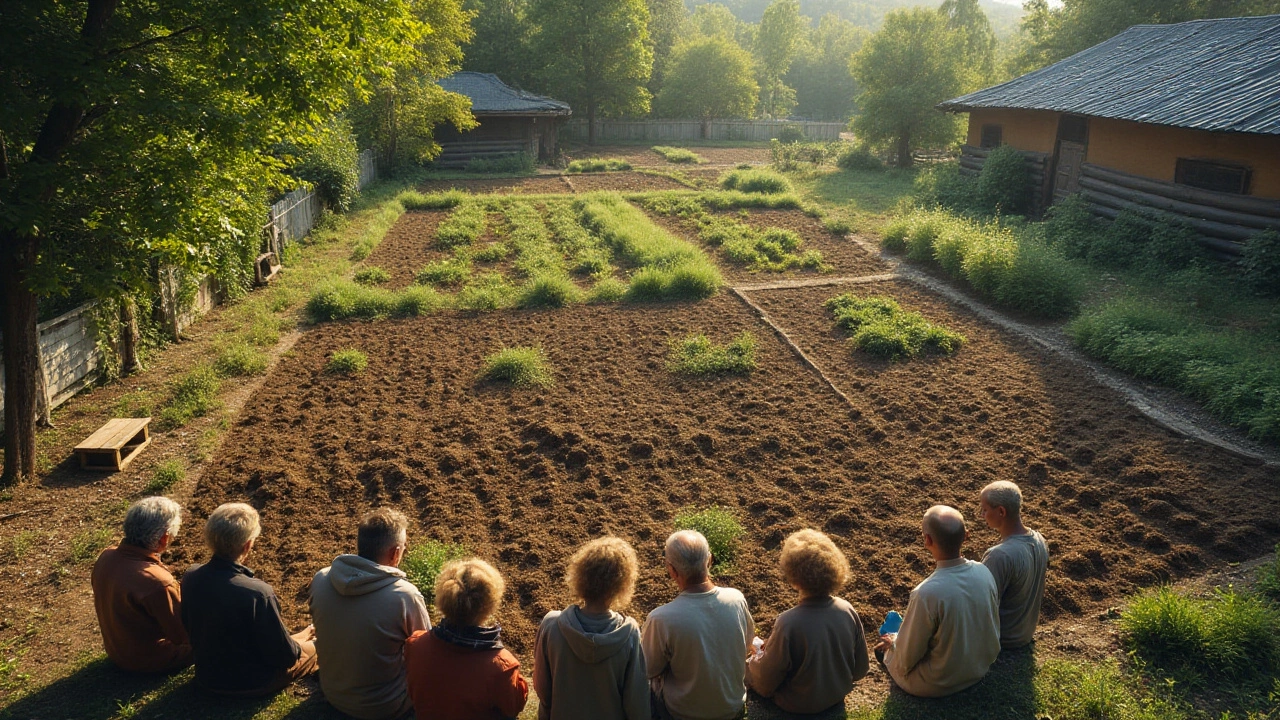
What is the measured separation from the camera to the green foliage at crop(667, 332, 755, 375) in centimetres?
974

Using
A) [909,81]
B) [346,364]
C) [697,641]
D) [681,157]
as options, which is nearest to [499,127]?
[681,157]

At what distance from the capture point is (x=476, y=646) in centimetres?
360

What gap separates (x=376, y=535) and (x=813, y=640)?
2273 millimetres

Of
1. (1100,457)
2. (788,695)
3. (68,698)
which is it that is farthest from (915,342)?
(68,698)

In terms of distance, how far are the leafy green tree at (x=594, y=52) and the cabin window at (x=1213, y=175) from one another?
3151 centimetres

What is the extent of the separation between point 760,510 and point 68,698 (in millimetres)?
4841

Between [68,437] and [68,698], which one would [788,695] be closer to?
[68,698]

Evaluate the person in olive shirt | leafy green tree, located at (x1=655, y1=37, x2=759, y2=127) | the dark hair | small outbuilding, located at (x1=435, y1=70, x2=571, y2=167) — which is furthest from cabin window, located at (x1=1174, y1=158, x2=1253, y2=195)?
leafy green tree, located at (x1=655, y1=37, x2=759, y2=127)

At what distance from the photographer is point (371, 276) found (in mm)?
13703

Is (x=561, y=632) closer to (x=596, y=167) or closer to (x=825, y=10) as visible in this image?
(x=596, y=167)

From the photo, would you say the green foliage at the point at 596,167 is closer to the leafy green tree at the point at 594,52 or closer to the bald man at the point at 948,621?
the leafy green tree at the point at 594,52

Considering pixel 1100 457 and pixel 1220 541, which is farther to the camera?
pixel 1100 457

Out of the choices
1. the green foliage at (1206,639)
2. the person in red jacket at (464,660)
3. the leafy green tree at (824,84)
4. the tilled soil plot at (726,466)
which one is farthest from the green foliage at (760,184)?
the leafy green tree at (824,84)

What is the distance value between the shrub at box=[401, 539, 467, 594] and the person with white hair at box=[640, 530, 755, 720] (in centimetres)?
203
